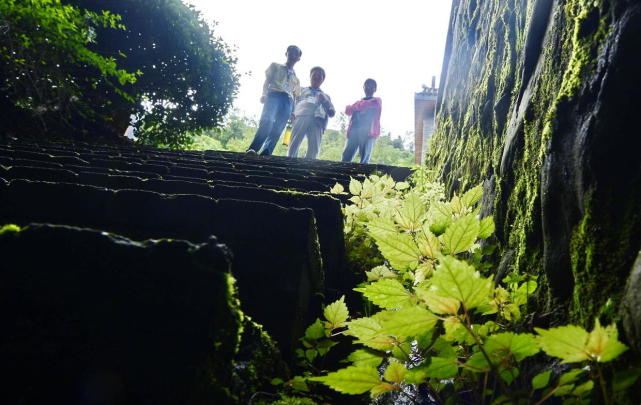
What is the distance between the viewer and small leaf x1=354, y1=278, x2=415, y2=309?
2.69 ft

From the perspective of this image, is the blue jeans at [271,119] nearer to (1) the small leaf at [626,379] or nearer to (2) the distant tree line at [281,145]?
(1) the small leaf at [626,379]

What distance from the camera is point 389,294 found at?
0.83m

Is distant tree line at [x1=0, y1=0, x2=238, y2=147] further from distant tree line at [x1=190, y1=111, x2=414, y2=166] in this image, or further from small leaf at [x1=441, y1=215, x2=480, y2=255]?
distant tree line at [x1=190, y1=111, x2=414, y2=166]

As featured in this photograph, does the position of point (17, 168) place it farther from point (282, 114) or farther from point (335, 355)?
point (282, 114)

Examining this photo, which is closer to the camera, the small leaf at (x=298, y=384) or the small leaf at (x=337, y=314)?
the small leaf at (x=298, y=384)

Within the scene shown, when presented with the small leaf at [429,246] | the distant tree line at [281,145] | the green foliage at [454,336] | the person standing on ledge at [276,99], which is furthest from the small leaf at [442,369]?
the distant tree line at [281,145]

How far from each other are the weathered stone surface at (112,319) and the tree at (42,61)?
5.69 m

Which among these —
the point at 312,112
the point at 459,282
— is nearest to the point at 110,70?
the point at 312,112

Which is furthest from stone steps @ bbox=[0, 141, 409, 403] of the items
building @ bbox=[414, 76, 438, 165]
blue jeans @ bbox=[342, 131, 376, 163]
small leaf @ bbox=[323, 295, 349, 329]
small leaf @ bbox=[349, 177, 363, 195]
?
building @ bbox=[414, 76, 438, 165]

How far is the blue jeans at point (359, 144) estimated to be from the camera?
772 cm

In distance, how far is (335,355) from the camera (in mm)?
1290

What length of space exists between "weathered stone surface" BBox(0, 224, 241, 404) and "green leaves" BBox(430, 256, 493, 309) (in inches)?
15.9

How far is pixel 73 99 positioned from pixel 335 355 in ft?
27.0

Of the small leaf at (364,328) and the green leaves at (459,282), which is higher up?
the green leaves at (459,282)
